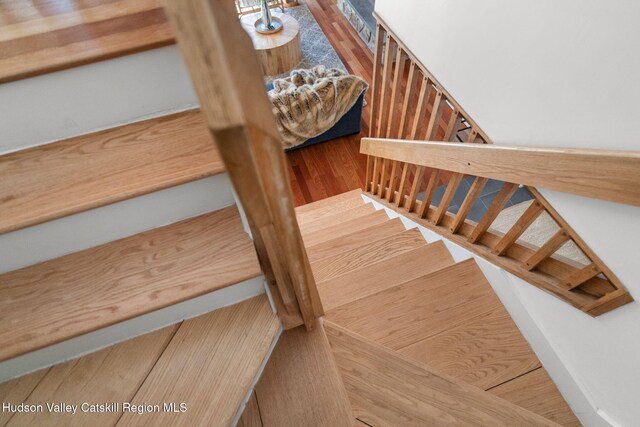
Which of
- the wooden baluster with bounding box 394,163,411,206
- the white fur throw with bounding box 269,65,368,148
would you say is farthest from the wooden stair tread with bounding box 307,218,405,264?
the white fur throw with bounding box 269,65,368,148

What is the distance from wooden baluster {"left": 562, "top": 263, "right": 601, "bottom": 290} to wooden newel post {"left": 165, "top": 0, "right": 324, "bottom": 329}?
37.6 inches

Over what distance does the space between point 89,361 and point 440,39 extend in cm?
174

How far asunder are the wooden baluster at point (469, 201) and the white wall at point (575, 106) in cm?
23

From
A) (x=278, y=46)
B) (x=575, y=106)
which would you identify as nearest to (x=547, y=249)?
(x=575, y=106)

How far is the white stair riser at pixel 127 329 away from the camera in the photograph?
34.4 inches

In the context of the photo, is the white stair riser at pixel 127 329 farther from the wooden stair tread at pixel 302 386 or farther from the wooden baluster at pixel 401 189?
the wooden baluster at pixel 401 189

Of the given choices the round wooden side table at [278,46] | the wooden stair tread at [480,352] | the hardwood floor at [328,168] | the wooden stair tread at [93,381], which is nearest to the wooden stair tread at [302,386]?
the wooden stair tread at [93,381]

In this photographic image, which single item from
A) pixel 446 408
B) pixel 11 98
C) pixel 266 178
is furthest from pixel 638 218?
pixel 11 98

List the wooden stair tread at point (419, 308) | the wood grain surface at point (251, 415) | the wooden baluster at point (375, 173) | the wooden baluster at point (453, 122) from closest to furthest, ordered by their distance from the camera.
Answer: the wood grain surface at point (251, 415)
the wooden stair tread at point (419, 308)
the wooden baluster at point (453, 122)
the wooden baluster at point (375, 173)

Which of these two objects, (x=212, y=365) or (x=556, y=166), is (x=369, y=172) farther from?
(x=212, y=365)

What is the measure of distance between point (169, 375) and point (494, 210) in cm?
132

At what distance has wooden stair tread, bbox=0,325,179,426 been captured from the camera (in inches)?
32.8

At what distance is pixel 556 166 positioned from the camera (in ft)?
3.22

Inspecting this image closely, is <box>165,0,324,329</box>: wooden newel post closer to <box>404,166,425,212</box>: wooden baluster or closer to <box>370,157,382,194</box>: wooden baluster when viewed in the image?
<box>404,166,425,212</box>: wooden baluster
